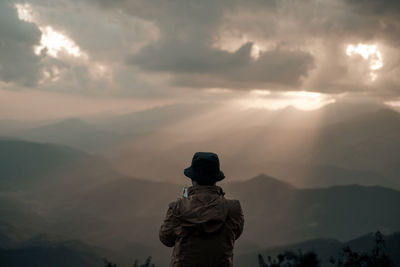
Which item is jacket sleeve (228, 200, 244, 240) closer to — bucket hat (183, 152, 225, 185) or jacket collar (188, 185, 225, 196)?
jacket collar (188, 185, 225, 196)

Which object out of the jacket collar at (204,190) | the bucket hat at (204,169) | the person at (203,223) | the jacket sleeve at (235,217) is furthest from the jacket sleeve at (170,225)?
the jacket sleeve at (235,217)

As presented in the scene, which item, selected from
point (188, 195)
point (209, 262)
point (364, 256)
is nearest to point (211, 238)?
point (209, 262)

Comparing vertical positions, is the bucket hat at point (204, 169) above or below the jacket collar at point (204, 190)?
above

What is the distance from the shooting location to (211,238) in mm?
4992

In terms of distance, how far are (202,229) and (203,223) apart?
86 millimetres

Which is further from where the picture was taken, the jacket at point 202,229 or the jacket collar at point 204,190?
the jacket collar at point 204,190

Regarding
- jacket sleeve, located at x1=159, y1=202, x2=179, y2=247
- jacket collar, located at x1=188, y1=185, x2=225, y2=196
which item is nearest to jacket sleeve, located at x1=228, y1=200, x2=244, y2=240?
jacket collar, located at x1=188, y1=185, x2=225, y2=196

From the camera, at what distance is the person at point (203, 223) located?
16.3ft

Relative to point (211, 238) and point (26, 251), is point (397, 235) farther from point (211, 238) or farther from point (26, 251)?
point (211, 238)

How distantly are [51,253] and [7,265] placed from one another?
91.3 ft

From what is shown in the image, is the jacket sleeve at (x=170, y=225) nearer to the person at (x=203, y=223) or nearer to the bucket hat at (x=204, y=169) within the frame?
the person at (x=203, y=223)

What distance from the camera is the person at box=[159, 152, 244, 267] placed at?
496 cm

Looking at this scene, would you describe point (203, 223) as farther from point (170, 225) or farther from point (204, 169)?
point (204, 169)

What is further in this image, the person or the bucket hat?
the bucket hat
